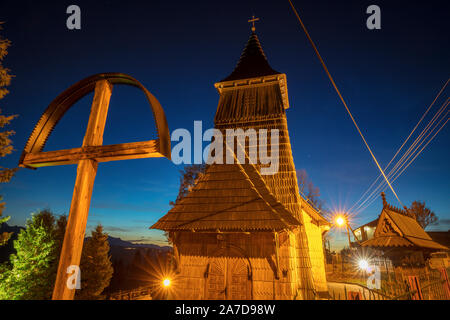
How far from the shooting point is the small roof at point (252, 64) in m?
16.5

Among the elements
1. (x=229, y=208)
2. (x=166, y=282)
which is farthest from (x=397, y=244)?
(x=166, y=282)

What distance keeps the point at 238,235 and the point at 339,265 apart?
23.4 metres

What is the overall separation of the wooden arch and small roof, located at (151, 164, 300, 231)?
5.80 meters

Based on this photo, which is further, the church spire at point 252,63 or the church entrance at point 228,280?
the church spire at point 252,63

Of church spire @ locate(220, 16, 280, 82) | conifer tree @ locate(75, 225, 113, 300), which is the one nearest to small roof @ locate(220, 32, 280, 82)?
church spire @ locate(220, 16, 280, 82)

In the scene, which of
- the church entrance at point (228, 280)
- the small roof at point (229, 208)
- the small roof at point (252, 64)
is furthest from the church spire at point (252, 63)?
the church entrance at point (228, 280)

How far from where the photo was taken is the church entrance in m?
8.82

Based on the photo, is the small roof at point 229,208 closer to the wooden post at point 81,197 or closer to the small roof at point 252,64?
the wooden post at point 81,197

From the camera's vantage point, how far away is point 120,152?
3707mm

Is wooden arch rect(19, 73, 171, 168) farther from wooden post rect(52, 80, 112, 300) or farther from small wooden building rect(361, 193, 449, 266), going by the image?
small wooden building rect(361, 193, 449, 266)
